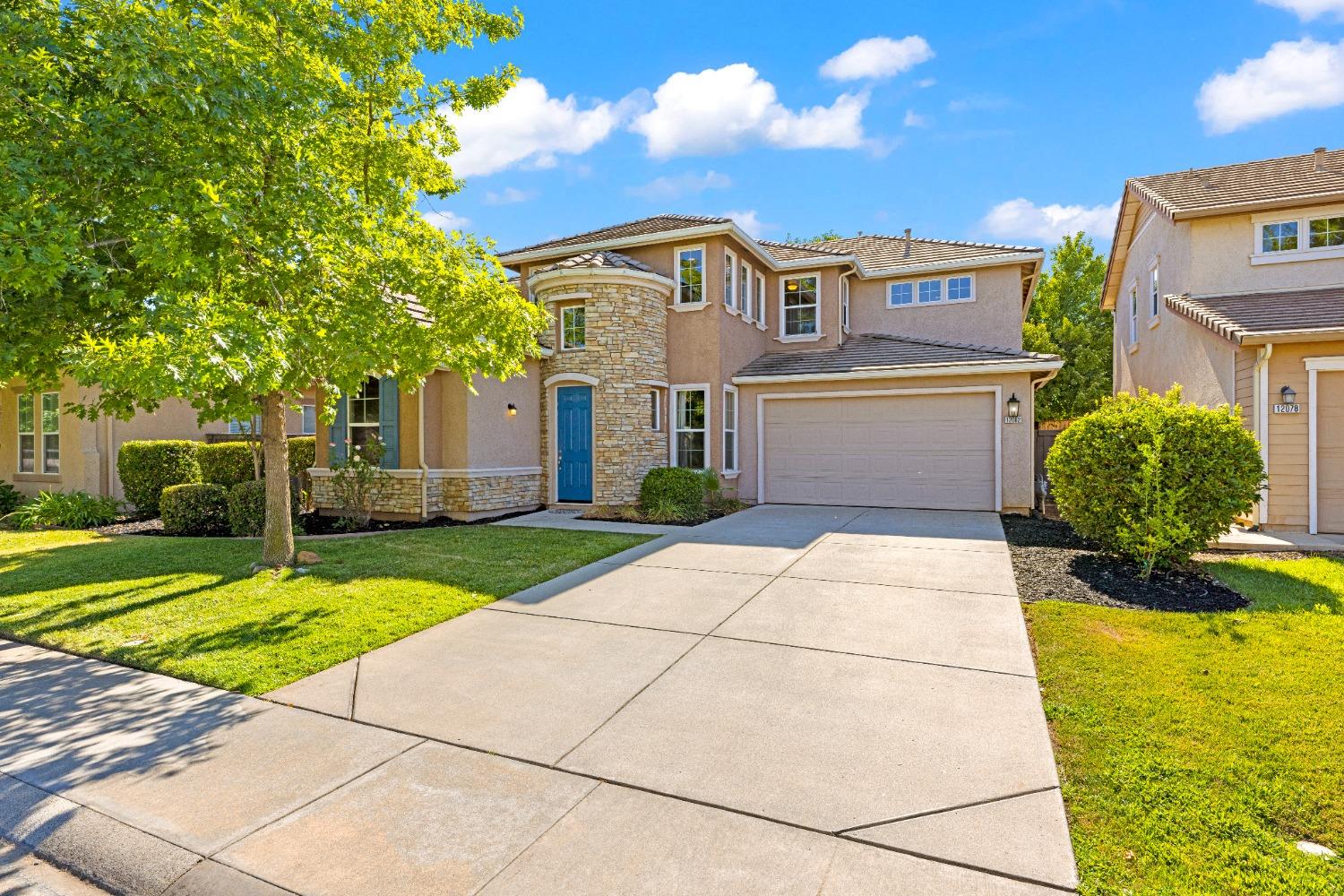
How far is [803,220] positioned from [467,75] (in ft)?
111

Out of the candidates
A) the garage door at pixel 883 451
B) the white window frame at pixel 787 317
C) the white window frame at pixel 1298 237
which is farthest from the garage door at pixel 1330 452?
the white window frame at pixel 787 317

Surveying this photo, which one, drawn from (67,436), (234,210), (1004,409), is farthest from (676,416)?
(67,436)

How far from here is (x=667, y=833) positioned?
285 centimetres

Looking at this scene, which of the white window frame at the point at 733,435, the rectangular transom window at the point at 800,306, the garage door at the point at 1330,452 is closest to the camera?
the garage door at the point at 1330,452

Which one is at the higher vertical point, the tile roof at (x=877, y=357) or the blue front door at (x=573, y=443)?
the tile roof at (x=877, y=357)

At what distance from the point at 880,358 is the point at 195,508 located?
12971 mm

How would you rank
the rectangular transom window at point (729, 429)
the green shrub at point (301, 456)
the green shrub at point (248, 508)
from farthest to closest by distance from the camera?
the green shrub at point (301, 456), the rectangular transom window at point (729, 429), the green shrub at point (248, 508)

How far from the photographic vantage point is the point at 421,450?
11523 mm

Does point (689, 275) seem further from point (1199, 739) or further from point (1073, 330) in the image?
point (1073, 330)

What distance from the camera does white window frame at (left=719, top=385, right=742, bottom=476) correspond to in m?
13.8

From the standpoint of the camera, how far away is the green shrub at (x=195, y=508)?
11062 millimetres

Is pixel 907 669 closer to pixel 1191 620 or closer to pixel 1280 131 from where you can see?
pixel 1191 620

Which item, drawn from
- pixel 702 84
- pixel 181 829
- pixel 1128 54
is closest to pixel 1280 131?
pixel 1128 54

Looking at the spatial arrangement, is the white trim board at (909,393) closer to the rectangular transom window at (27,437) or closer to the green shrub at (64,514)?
the green shrub at (64,514)
